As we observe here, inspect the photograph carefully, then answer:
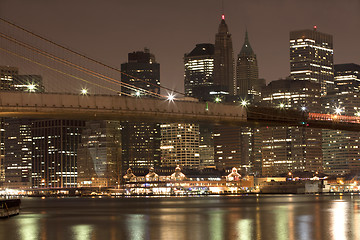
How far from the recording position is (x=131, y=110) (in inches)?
3538

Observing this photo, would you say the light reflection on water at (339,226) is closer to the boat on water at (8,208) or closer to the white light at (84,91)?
the white light at (84,91)

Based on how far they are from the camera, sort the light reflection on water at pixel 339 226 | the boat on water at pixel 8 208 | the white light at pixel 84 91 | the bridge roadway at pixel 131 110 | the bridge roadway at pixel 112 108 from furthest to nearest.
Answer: the white light at pixel 84 91
the bridge roadway at pixel 131 110
the bridge roadway at pixel 112 108
the boat on water at pixel 8 208
the light reflection on water at pixel 339 226

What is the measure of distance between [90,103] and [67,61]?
19.9ft

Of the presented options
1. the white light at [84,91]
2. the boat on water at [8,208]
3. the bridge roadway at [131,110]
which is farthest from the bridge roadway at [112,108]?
the boat on water at [8,208]

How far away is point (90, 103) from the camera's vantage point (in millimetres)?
86688

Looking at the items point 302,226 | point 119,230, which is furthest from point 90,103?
point 302,226

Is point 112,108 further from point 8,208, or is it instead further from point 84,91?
point 8,208

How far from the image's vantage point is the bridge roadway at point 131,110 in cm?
8269

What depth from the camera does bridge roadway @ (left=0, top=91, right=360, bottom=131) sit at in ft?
271

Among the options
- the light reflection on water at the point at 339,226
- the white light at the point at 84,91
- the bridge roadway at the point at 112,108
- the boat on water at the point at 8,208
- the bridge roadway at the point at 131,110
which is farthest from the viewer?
the white light at the point at 84,91

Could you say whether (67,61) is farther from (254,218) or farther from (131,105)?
(254,218)

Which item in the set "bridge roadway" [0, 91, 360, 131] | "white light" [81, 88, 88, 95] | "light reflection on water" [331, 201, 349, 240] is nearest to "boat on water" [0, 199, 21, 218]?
"bridge roadway" [0, 91, 360, 131]

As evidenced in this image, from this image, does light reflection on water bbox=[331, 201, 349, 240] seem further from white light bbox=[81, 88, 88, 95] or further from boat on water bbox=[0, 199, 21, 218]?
boat on water bbox=[0, 199, 21, 218]

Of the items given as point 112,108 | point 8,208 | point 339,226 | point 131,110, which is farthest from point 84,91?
point 339,226
